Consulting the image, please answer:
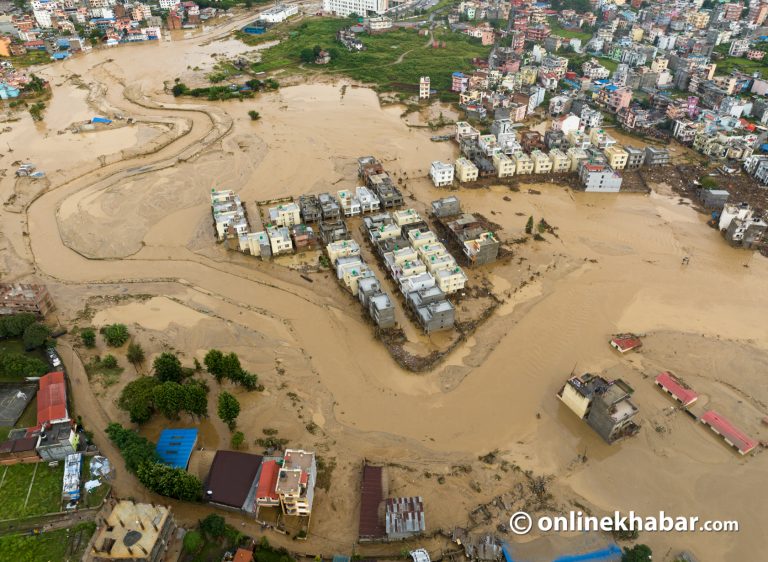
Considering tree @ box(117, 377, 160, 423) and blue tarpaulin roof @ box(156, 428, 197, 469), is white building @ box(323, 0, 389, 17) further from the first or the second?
blue tarpaulin roof @ box(156, 428, 197, 469)

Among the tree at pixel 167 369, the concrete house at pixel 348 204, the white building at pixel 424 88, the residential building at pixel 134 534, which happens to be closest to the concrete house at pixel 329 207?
the concrete house at pixel 348 204

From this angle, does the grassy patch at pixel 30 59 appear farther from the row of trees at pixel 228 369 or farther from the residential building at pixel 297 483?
the residential building at pixel 297 483

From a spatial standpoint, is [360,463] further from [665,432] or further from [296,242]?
[296,242]

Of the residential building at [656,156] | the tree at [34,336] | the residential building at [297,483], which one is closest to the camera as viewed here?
the residential building at [297,483]

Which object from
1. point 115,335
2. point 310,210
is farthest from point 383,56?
point 115,335

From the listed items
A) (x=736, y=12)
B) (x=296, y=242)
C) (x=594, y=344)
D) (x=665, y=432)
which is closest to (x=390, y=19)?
(x=736, y=12)

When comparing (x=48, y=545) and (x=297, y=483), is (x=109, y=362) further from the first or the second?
(x=297, y=483)

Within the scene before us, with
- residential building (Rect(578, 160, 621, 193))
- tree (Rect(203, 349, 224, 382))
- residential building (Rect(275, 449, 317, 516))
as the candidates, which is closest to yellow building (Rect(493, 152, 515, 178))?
residential building (Rect(578, 160, 621, 193))
